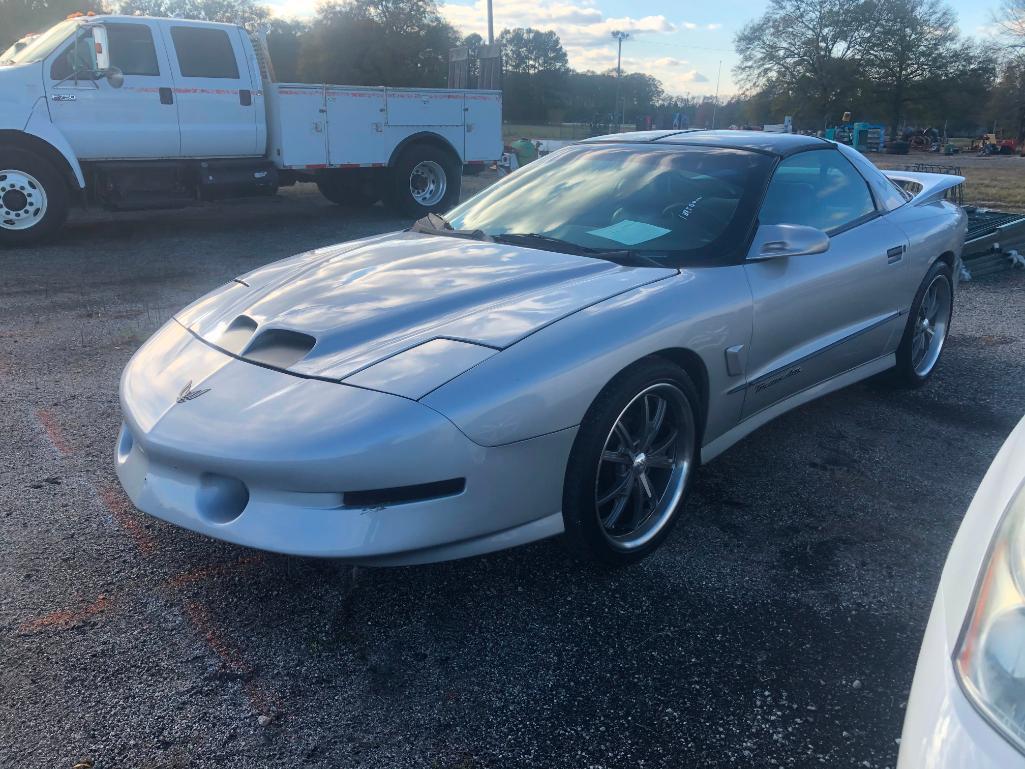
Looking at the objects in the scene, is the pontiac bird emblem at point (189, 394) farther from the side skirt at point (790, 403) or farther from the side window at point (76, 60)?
the side window at point (76, 60)

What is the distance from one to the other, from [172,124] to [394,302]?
25.2ft

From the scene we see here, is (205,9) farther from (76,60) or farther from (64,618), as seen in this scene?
(64,618)

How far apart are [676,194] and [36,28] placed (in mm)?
28624

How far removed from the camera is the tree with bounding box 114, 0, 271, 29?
117 feet

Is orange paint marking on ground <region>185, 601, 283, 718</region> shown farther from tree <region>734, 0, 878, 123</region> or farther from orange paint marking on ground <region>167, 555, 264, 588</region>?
tree <region>734, 0, 878, 123</region>

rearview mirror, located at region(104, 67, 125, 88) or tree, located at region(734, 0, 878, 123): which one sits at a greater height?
tree, located at region(734, 0, 878, 123)

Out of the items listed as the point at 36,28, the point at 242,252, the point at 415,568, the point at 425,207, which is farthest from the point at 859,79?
the point at 415,568

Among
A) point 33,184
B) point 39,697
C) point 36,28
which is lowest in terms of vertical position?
point 39,697

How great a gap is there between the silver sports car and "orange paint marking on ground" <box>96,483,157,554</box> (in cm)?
36

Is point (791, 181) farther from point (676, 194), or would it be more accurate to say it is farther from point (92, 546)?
point (92, 546)

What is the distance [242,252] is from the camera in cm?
873

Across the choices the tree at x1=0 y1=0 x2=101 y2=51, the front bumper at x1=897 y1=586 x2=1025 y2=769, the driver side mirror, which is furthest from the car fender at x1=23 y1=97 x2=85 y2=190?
the tree at x1=0 y1=0 x2=101 y2=51

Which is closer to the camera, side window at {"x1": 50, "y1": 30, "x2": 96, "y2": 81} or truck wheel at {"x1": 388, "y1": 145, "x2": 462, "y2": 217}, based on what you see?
side window at {"x1": 50, "y1": 30, "x2": 96, "y2": 81}

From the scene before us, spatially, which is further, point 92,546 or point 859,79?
point 859,79
